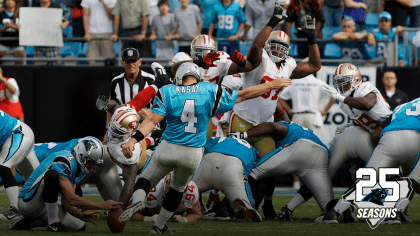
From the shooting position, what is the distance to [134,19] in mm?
10828

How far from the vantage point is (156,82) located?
7305mm

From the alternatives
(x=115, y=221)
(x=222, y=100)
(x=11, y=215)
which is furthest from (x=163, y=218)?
(x=11, y=215)

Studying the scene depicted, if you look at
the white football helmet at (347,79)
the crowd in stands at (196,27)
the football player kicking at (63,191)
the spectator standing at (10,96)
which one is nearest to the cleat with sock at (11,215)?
the football player kicking at (63,191)

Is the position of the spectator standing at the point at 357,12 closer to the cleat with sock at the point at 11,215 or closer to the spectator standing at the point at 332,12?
the spectator standing at the point at 332,12

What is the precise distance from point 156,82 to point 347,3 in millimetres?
5194

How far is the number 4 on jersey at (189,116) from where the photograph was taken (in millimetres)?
5520

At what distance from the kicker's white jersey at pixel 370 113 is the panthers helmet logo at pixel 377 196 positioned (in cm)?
82

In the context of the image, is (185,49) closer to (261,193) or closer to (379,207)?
(261,193)

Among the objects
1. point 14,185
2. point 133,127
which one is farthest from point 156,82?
point 14,185

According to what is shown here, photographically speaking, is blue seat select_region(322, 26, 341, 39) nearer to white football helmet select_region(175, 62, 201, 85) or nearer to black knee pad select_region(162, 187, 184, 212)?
white football helmet select_region(175, 62, 201, 85)

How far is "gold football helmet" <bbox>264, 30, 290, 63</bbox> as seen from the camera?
7.13m

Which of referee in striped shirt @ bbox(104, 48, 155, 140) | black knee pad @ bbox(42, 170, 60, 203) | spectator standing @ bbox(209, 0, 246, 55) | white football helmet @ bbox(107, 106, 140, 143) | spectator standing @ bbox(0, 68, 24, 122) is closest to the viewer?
black knee pad @ bbox(42, 170, 60, 203)

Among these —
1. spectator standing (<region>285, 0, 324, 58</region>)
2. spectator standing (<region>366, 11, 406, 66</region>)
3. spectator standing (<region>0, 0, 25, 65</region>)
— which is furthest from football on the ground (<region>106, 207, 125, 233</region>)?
spectator standing (<region>366, 11, 406, 66</region>)

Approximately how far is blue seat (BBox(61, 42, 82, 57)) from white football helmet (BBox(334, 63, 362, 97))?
215 inches
